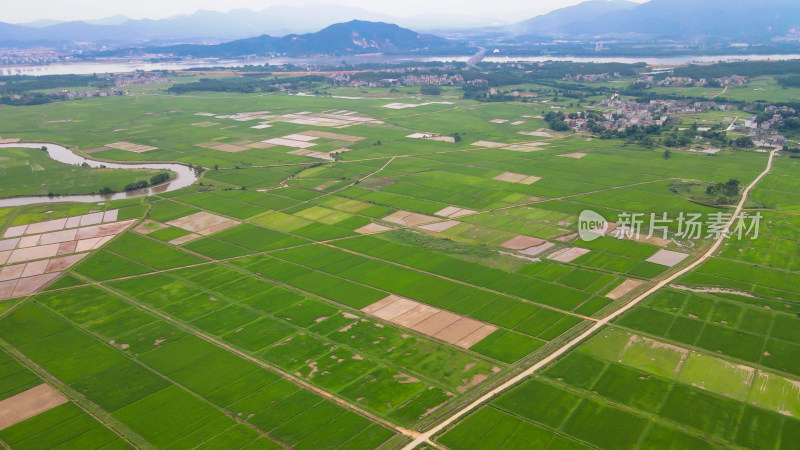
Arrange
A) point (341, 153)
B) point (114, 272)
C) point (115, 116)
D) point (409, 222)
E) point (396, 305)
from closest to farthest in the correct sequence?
point (396, 305)
point (114, 272)
point (409, 222)
point (341, 153)
point (115, 116)

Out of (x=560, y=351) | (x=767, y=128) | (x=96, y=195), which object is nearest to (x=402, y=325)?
(x=560, y=351)

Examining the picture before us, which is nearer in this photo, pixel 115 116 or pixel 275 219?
pixel 275 219

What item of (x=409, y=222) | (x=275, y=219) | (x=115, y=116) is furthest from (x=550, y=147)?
(x=115, y=116)

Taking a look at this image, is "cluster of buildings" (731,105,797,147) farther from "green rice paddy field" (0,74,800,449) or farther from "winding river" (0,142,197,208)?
"winding river" (0,142,197,208)

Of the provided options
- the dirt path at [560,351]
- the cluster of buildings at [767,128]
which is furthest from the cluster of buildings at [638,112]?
the dirt path at [560,351]

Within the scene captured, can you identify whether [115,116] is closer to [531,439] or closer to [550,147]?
[550,147]

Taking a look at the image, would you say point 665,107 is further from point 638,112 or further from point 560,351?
point 560,351

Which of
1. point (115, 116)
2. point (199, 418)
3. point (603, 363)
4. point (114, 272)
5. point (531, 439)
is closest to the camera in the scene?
point (531, 439)
